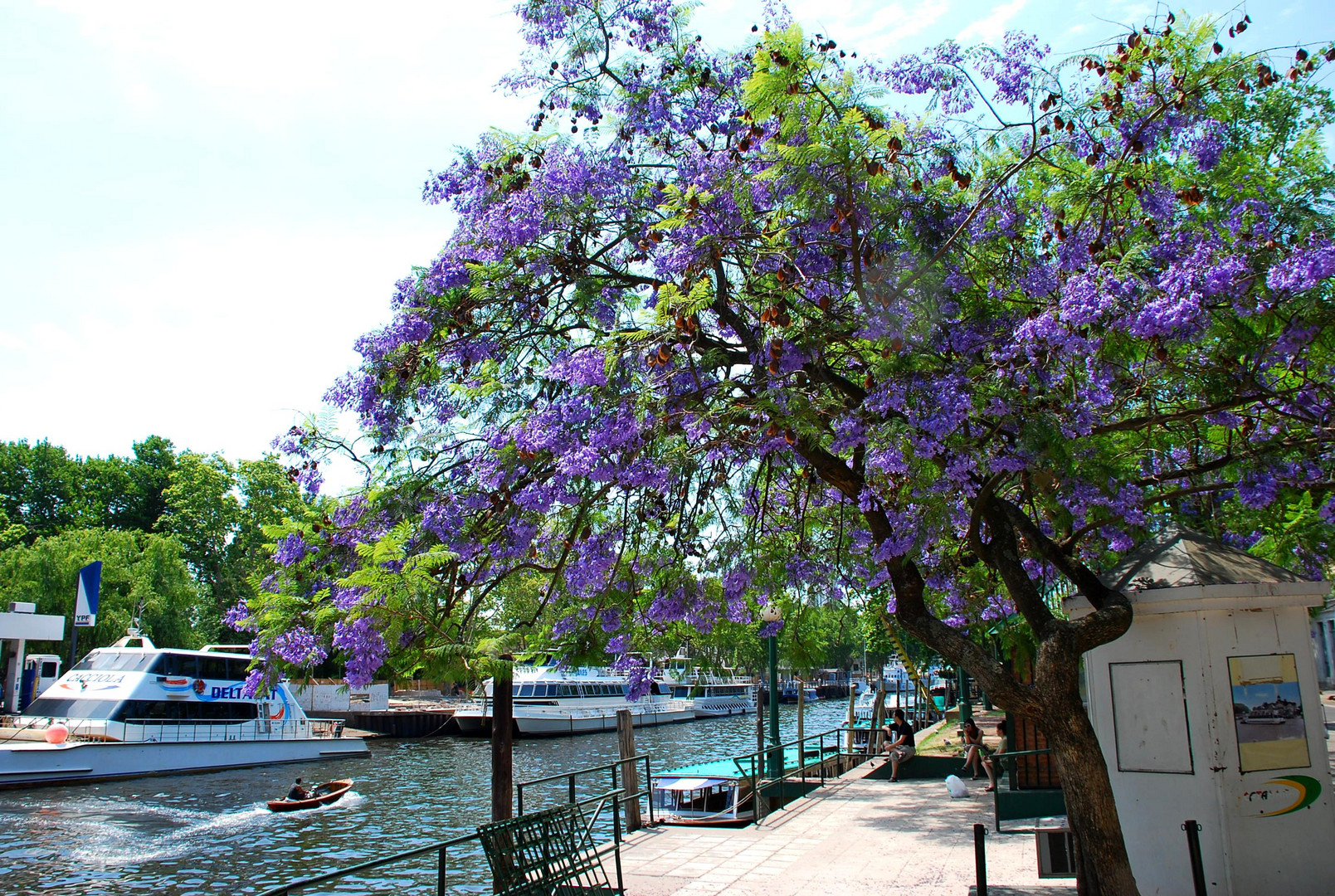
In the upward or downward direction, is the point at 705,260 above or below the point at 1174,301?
above

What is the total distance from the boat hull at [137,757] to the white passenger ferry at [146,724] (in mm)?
26

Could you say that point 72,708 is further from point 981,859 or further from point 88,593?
point 981,859

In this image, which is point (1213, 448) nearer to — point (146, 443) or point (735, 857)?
point (735, 857)

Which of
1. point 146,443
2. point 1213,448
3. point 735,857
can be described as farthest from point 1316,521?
point 146,443

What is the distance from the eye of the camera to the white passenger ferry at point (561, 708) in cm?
4841

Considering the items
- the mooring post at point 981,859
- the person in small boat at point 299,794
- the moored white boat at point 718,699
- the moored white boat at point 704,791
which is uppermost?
the mooring post at point 981,859

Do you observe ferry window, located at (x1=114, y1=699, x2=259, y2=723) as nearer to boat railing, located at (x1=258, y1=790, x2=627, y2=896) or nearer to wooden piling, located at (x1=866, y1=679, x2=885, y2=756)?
boat railing, located at (x1=258, y1=790, x2=627, y2=896)

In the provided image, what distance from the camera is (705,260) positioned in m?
7.95

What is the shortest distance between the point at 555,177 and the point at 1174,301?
5505mm

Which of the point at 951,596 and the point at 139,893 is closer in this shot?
the point at 951,596

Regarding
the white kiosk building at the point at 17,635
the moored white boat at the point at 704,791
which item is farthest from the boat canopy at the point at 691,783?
the white kiosk building at the point at 17,635

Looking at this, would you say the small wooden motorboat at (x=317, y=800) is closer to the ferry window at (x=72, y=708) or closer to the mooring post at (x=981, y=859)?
the ferry window at (x=72, y=708)

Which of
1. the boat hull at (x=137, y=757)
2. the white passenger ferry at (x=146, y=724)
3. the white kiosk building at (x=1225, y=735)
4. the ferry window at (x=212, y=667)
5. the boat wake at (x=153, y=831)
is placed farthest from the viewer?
the ferry window at (x=212, y=667)

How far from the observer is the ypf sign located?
131 ft
